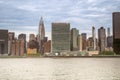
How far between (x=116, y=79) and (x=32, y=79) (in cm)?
1468

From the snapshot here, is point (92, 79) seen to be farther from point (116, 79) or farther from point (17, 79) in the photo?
point (17, 79)

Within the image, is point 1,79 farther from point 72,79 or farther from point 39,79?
point 72,79

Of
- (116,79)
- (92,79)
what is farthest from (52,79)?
(116,79)

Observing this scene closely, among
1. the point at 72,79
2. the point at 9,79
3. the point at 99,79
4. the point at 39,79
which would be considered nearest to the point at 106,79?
the point at 99,79

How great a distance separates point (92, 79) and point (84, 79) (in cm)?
150

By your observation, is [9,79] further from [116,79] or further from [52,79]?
[116,79]

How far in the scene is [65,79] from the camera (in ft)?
212

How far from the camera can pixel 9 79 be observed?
64.7 metres

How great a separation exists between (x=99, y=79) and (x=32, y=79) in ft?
38.7

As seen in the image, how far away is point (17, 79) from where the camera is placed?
64.9m

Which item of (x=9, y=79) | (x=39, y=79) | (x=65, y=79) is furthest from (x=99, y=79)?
(x=9, y=79)

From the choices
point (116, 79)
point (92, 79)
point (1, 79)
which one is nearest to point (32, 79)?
point (1, 79)

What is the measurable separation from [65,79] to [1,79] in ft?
36.8

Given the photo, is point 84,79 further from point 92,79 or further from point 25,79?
point 25,79
